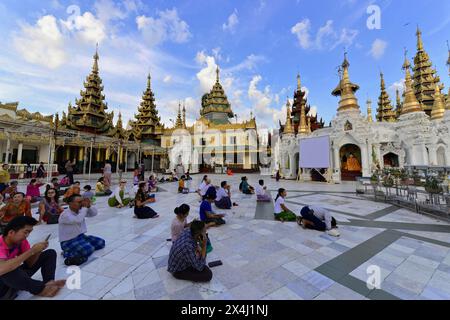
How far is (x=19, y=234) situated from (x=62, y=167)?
24.6m

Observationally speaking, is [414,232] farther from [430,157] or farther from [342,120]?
[430,157]

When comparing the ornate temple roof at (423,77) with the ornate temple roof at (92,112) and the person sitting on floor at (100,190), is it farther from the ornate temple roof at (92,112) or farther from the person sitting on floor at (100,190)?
the ornate temple roof at (92,112)

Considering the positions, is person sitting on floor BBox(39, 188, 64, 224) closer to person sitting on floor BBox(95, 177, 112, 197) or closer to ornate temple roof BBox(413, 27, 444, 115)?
person sitting on floor BBox(95, 177, 112, 197)

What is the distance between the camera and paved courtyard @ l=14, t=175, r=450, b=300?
7.82 feet

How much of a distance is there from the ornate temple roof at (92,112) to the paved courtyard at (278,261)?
79.5ft

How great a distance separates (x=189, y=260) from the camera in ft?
8.33

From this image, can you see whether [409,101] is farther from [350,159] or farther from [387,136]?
[350,159]

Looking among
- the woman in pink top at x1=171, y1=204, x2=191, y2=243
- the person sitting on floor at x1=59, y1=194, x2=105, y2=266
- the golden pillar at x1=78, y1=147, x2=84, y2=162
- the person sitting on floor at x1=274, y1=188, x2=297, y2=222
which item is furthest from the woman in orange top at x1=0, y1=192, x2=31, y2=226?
the golden pillar at x1=78, y1=147, x2=84, y2=162

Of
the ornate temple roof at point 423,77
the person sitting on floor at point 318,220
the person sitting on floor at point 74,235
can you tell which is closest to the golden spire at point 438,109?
the ornate temple roof at point 423,77

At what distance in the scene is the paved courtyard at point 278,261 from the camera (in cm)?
238

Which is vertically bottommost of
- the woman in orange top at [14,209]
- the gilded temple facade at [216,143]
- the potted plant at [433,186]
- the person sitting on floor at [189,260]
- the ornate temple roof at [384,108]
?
the person sitting on floor at [189,260]

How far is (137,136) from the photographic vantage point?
33.1 meters

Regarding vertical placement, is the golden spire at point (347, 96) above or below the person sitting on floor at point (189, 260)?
above

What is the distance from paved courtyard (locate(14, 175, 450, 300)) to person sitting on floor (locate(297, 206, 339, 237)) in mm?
243
